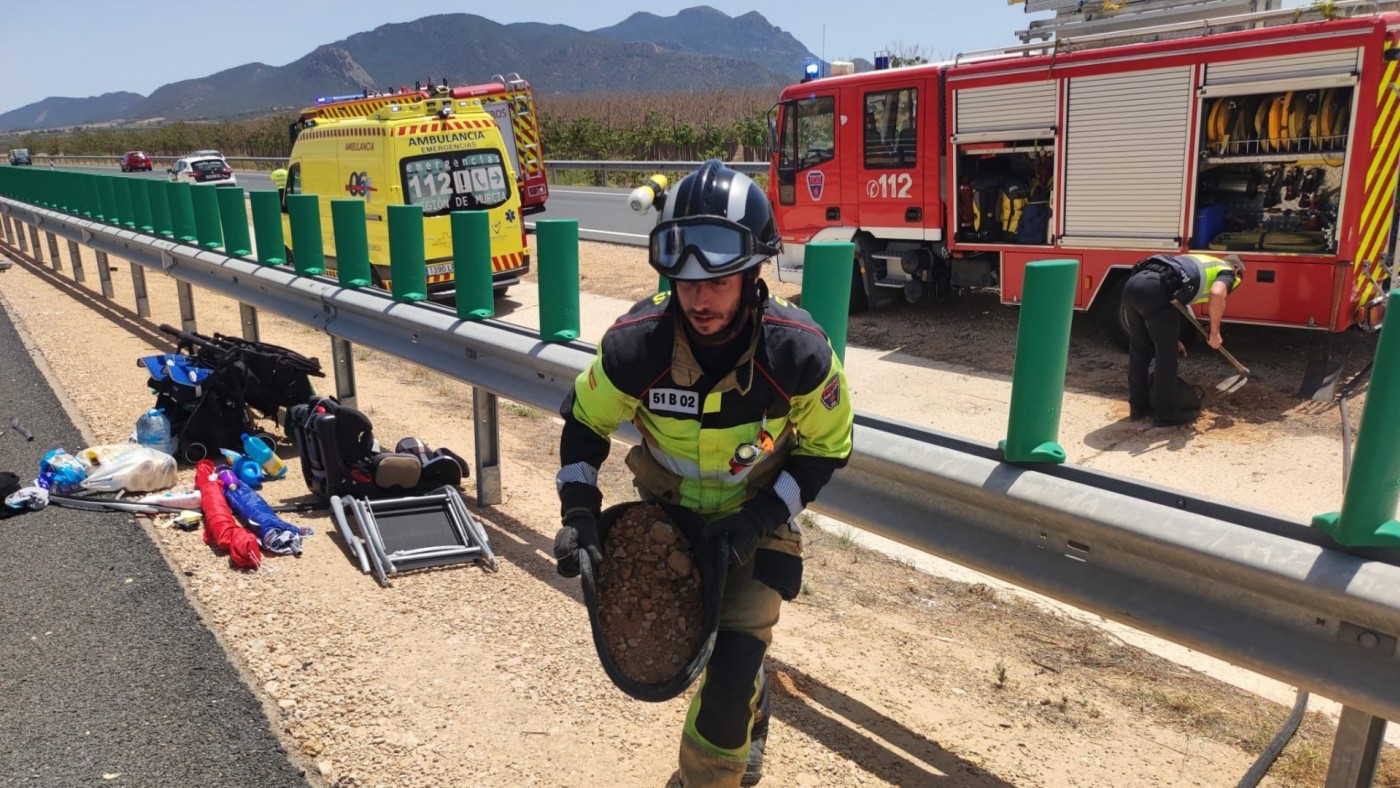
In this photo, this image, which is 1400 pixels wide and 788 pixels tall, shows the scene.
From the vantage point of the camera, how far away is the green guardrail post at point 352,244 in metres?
5.81

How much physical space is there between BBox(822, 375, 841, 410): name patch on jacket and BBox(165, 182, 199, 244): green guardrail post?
757cm

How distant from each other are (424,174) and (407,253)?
785 cm

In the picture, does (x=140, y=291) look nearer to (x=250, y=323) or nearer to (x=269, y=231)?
(x=250, y=323)

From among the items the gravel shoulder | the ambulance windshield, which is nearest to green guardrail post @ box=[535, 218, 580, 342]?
the gravel shoulder

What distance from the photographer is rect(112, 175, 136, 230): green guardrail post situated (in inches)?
393

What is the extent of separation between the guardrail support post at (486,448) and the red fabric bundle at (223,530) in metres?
1.08

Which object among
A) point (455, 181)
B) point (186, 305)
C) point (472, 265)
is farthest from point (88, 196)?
point (472, 265)

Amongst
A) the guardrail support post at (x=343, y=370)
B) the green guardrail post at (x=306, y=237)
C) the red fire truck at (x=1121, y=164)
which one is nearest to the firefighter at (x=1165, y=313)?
the red fire truck at (x=1121, y=164)

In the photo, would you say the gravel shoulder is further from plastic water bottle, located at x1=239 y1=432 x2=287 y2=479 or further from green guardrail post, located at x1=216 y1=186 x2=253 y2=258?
green guardrail post, located at x1=216 y1=186 x2=253 y2=258

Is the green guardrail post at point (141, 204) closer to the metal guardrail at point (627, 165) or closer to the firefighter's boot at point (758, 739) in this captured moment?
the metal guardrail at point (627, 165)

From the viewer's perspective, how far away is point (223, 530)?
4.25m

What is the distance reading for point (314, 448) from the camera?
4.88 m

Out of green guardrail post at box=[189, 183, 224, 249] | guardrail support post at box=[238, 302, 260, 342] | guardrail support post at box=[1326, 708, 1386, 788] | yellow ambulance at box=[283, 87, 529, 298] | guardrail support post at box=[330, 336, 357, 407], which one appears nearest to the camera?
guardrail support post at box=[1326, 708, 1386, 788]

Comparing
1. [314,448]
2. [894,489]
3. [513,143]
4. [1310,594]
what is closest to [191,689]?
[314,448]
